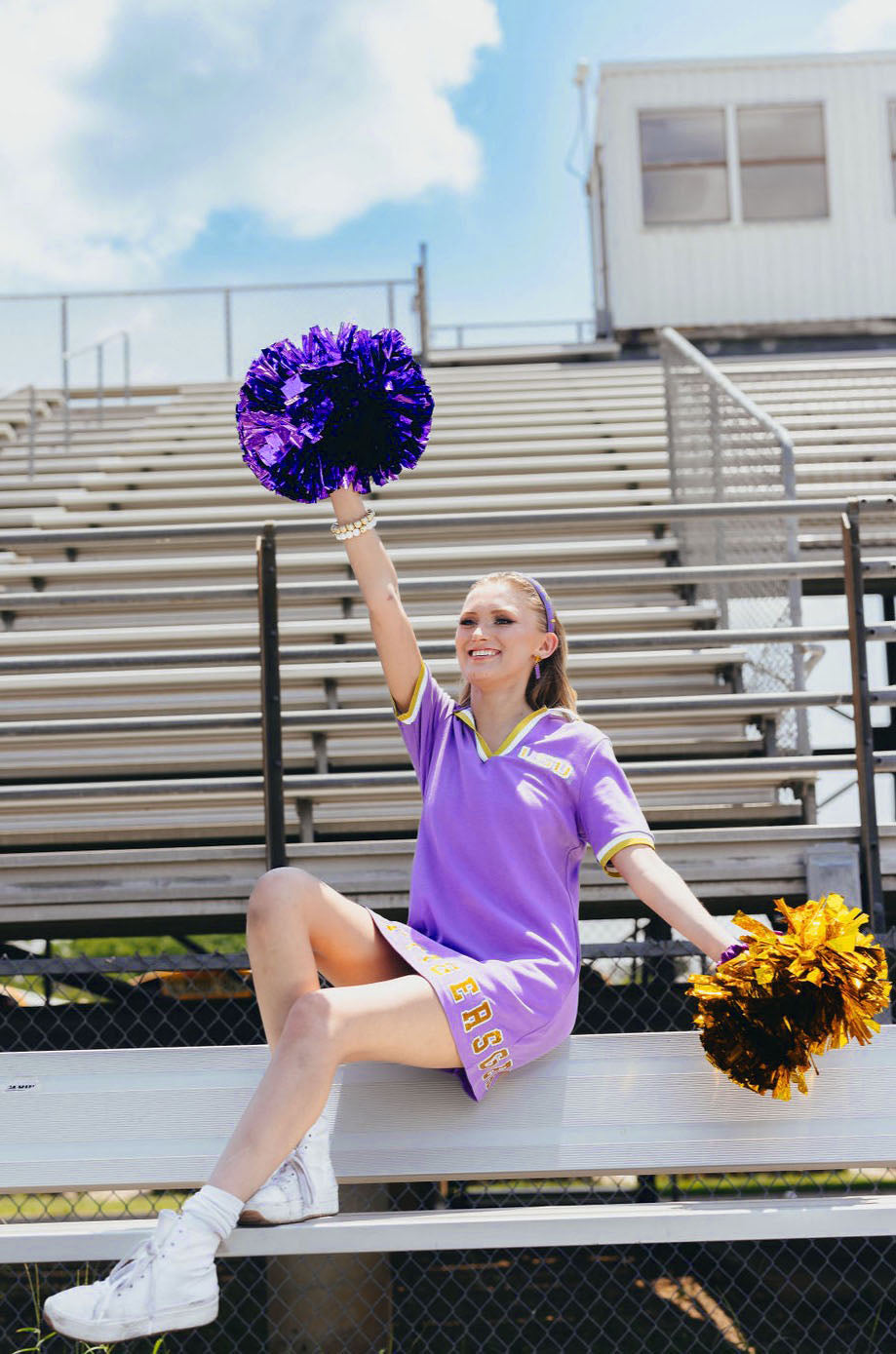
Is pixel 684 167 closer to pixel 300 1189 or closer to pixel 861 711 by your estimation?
pixel 861 711

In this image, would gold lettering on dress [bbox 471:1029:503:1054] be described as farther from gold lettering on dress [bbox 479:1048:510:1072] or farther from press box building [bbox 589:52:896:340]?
press box building [bbox 589:52:896:340]

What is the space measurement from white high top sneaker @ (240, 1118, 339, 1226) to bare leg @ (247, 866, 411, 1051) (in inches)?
6.9

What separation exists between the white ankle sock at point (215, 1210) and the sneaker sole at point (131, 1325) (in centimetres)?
11

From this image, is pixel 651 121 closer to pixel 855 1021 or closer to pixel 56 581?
pixel 56 581

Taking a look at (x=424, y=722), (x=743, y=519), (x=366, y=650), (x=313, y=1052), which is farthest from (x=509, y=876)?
(x=743, y=519)

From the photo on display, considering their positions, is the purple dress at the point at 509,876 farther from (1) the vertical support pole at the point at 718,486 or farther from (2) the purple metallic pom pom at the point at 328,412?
(1) the vertical support pole at the point at 718,486

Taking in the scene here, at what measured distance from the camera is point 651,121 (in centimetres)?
1194

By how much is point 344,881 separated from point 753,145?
9802mm

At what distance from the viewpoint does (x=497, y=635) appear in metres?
2.54

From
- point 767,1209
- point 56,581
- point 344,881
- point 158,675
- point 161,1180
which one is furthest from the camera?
point 56,581

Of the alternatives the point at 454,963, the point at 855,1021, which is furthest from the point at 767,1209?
the point at 454,963

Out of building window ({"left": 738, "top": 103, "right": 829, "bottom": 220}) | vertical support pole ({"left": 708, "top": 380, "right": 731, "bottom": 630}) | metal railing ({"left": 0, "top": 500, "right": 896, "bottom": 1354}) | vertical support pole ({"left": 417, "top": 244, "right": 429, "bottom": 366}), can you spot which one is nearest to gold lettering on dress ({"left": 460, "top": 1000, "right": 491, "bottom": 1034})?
metal railing ({"left": 0, "top": 500, "right": 896, "bottom": 1354})

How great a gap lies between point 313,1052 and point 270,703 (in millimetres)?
1929

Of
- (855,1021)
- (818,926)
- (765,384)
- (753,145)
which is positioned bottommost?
(855,1021)
